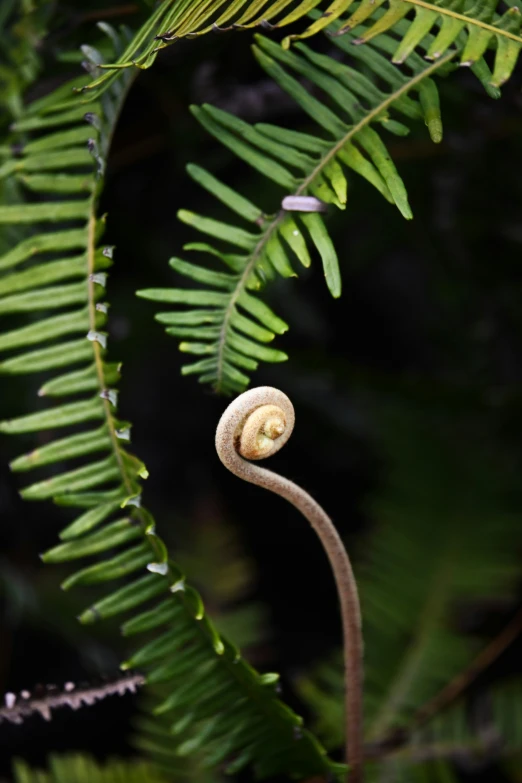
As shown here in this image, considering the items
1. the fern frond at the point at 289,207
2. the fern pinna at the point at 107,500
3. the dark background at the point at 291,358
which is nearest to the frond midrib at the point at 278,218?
the fern frond at the point at 289,207

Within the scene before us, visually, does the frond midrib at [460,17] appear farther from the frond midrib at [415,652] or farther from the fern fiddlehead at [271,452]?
the frond midrib at [415,652]

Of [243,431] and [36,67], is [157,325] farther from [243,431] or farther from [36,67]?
[243,431]

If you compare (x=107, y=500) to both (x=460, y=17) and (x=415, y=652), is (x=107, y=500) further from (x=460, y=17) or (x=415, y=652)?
(x=415, y=652)

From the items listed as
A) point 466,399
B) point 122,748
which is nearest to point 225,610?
point 122,748

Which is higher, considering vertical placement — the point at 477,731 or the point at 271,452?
the point at 271,452

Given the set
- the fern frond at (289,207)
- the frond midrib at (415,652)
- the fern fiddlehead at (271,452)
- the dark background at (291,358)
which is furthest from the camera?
the dark background at (291,358)

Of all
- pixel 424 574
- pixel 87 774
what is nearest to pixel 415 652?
pixel 424 574
